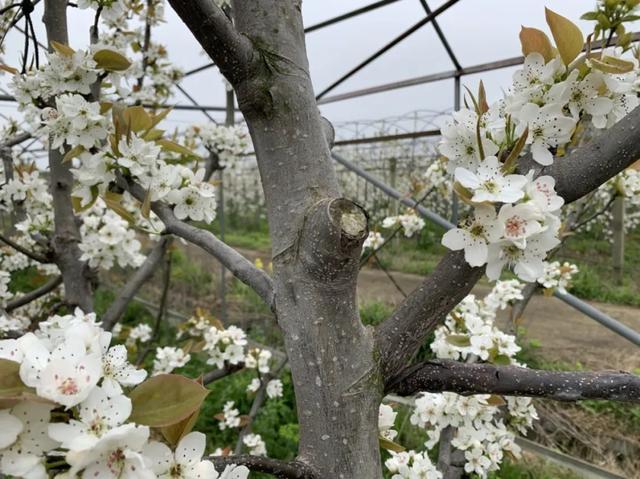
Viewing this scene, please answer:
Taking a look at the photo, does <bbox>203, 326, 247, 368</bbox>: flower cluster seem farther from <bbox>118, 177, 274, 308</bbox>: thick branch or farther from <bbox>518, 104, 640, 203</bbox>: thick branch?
<bbox>518, 104, 640, 203</bbox>: thick branch

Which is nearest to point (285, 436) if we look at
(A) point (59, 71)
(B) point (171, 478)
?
(A) point (59, 71)

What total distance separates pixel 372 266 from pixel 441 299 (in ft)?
24.2

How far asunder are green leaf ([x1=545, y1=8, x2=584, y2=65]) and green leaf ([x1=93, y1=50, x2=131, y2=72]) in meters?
0.83

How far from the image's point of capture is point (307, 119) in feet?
2.06

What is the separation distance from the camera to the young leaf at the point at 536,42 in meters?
0.65

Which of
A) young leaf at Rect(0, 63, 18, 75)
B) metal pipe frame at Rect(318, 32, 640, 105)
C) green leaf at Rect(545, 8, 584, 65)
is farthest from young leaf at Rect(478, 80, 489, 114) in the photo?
metal pipe frame at Rect(318, 32, 640, 105)

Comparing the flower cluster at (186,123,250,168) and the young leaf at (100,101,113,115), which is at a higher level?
the flower cluster at (186,123,250,168)

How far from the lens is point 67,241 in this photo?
1.55m

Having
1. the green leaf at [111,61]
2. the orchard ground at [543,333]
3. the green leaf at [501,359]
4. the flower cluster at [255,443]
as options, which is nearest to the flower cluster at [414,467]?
the green leaf at [501,359]

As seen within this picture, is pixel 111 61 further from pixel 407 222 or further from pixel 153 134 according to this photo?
pixel 407 222

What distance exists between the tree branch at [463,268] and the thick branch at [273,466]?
0.15m

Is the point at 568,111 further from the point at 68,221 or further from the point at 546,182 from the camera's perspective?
the point at 68,221

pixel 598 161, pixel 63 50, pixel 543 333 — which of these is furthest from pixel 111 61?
pixel 543 333

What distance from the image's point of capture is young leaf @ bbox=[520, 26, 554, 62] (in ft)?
2.12
